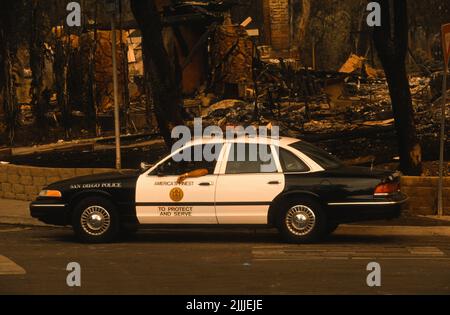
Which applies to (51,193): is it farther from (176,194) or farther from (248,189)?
(248,189)

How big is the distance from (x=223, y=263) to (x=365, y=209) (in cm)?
222

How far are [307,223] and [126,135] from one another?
15477 mm

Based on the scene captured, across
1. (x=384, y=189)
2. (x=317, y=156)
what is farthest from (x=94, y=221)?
(x=384, y=189)

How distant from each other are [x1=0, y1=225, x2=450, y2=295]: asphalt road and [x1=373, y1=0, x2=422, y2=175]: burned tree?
3.49m

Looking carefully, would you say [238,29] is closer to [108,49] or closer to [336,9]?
[108,49]

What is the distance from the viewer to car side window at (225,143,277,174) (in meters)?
13.2

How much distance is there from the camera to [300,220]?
42.5ft

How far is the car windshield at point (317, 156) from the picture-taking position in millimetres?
13258

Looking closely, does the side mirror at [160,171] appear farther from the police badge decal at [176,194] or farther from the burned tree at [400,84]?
the burned tree at [400,84]

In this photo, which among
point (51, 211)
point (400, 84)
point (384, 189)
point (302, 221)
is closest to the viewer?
point (384, 189)

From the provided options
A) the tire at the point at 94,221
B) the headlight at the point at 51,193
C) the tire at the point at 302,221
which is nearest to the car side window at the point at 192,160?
the tire at the point at 94,221

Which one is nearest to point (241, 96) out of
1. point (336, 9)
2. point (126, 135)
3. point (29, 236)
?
point (126, 135)

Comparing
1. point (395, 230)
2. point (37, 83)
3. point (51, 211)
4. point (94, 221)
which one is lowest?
point (395, 230)

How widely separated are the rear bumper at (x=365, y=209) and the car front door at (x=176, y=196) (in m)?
1.63
